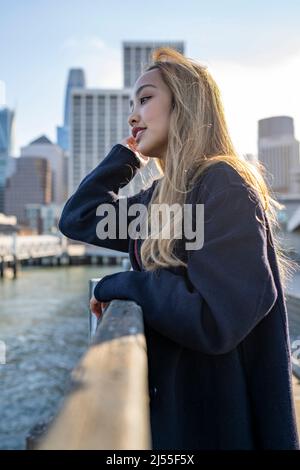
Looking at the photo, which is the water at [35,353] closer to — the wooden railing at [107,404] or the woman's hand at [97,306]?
the woman's hand at [97,306]

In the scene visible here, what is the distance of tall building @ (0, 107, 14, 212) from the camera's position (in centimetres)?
13575

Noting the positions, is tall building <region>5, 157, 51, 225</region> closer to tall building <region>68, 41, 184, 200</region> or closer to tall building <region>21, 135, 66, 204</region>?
tall building <region>21, 135, 66, 204</region>

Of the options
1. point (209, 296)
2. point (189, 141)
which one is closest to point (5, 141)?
point (189, 141)

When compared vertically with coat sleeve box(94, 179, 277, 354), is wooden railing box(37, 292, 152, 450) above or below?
below

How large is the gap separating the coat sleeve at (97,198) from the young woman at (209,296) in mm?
334

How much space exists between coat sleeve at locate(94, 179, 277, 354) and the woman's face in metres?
0.38

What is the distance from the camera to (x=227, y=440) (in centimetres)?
101

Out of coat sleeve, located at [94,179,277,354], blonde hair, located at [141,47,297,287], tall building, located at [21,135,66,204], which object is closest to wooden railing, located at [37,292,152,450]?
coat sleeve, located at [94,179,277,354]

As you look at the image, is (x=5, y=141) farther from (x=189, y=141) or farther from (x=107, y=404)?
(x=107, y=404)

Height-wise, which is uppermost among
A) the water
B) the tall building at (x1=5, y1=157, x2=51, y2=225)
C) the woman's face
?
the tall building at (x1=5, y1=157, x2=51, y2=225)

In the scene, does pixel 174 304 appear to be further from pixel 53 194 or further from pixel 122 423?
pixel 53 194

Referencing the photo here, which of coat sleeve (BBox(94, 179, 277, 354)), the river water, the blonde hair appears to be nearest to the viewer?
coat sleeve (BBox(94, 179, 277, 354))

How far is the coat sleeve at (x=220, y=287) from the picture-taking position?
892 mm
